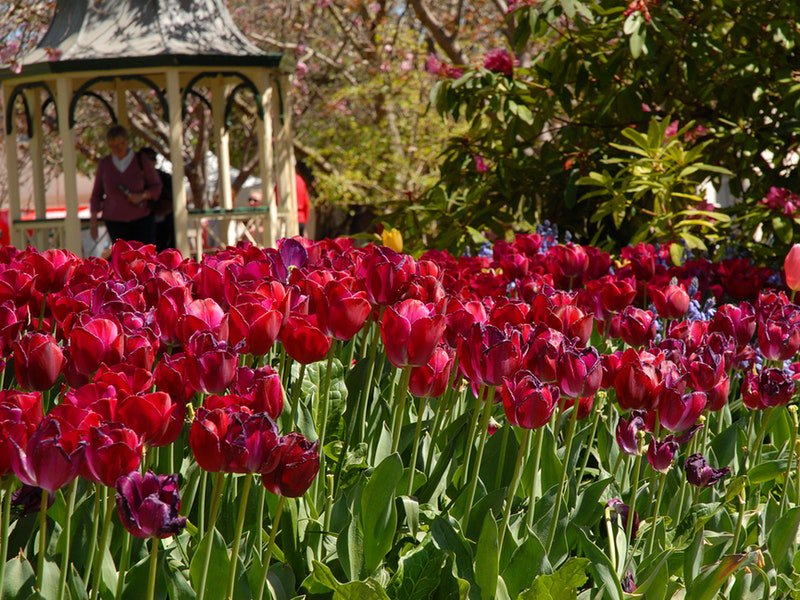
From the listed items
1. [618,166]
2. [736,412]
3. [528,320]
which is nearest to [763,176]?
[618,166]

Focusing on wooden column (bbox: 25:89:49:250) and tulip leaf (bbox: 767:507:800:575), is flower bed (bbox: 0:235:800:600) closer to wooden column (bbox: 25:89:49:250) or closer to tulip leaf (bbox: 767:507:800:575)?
tulip leaf (bbox: 767:507:800:575)

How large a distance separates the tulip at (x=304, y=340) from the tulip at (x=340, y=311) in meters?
0.11

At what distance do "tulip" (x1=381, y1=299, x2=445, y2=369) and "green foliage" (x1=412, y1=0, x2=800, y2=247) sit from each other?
3.33 meters

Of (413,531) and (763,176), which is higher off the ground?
(763,176)

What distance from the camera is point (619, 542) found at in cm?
182

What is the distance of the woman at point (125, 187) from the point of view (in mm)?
8867

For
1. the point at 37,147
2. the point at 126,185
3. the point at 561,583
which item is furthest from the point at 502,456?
the point at 37,147

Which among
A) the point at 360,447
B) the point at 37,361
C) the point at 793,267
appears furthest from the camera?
the point at 793,267

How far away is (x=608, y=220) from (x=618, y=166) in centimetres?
31

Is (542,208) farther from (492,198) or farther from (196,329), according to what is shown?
(196,329)

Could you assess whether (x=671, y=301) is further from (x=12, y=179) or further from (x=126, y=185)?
(x=12, y=179)

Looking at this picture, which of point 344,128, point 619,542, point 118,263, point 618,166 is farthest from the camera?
point 344,128

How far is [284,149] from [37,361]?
9.93 metres

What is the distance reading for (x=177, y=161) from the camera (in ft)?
32.4
